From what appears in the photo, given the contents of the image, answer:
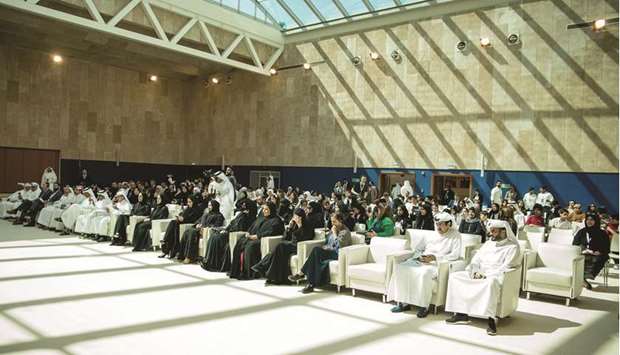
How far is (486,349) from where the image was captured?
453cm

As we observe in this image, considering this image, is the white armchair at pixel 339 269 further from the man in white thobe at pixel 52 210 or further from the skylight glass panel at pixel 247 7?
the skylight glass panel at pixel 247 7

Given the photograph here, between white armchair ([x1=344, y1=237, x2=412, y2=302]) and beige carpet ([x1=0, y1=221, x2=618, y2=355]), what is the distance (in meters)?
0.24

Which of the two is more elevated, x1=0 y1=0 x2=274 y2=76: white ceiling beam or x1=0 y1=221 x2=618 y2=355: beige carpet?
x1=0 y1=0 x2=274 y2=76: white ceiling beam

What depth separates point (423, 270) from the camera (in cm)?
569

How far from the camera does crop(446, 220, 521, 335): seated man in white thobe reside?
202 inches

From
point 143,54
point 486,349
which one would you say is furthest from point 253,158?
point 486,349

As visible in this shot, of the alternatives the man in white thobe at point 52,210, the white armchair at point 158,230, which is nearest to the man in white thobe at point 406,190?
the white armchair at point 158,230

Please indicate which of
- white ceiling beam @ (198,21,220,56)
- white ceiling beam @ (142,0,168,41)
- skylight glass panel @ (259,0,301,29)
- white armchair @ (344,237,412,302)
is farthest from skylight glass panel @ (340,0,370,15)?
white armchair @ (344,237,412,302)

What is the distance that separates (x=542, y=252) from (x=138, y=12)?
14728mm

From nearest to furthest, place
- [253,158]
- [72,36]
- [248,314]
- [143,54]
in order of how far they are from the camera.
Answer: [248,314]
[72,36]
[143,54]
[253,158]

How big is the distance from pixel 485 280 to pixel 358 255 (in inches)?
79.7

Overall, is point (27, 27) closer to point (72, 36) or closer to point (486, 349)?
point (72, 36)

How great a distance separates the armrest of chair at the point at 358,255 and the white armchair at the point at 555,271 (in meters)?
2.24

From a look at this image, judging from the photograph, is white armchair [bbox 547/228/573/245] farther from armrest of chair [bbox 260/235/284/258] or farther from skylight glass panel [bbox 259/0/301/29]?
skylight glass panel [bbox 259/0/301/29]
